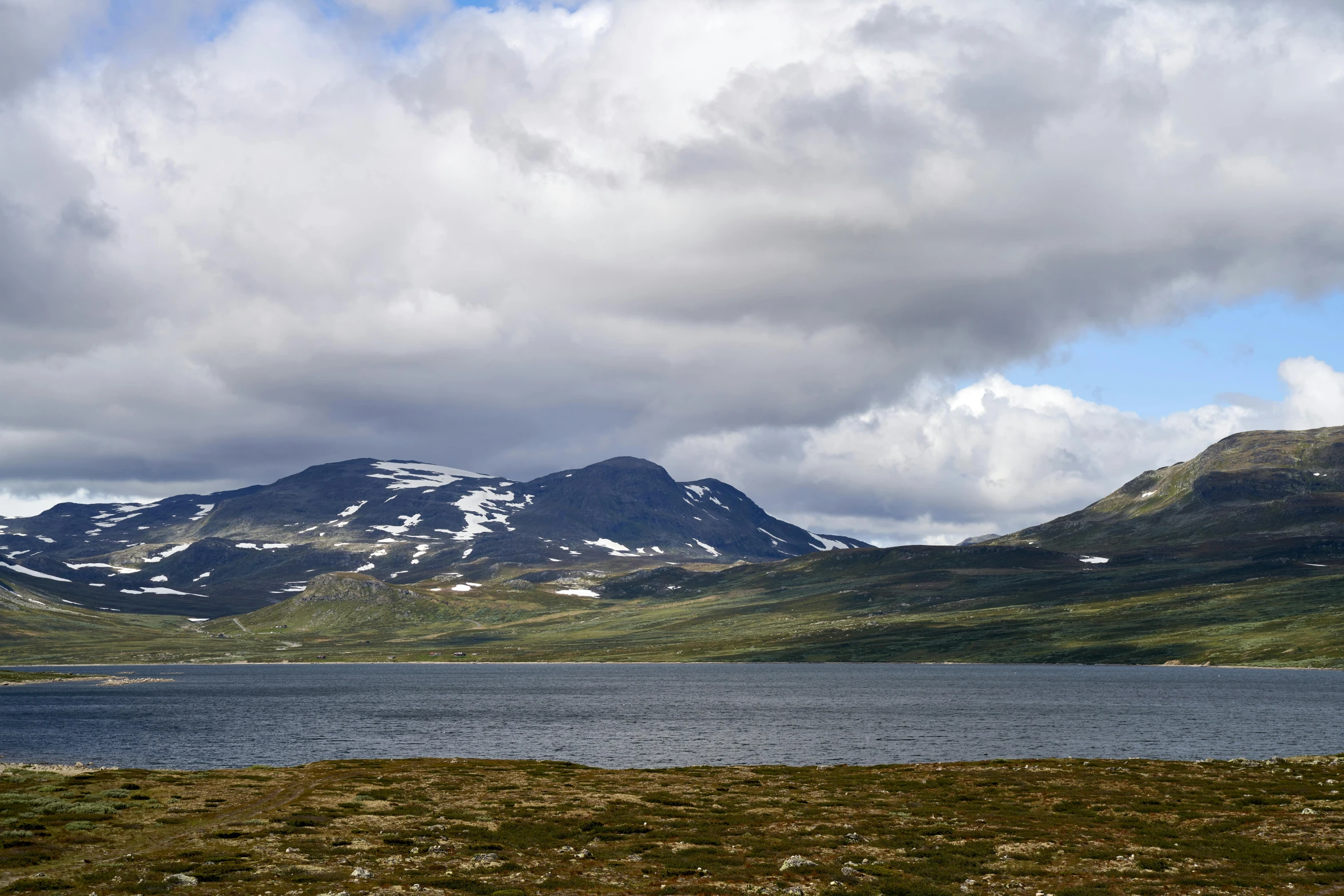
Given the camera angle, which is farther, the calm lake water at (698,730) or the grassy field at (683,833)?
the calm lake water at (698,730)

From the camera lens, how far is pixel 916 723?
144 meters

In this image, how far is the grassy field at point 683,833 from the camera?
131ft

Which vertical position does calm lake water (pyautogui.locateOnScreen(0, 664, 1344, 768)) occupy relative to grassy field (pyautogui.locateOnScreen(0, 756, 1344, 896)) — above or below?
below

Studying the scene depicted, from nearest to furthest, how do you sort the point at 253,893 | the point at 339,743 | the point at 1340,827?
the point at 253,893
the point at 1340,827
the point at 339,743

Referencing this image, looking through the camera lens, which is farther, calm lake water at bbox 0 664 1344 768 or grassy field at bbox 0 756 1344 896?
calm lake water at bbox 0 664 1344 768

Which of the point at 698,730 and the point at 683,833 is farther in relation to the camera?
the point at 698,730

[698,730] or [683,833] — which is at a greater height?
[683,833]

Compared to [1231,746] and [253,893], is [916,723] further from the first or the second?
[253,893]

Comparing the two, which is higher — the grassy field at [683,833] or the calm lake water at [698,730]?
the grassy field at [683,833]

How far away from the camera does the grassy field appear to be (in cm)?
4006

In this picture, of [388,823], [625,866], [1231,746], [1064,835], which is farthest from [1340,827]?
[1231,746]

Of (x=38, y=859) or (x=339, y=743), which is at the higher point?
(x=38, y=859)

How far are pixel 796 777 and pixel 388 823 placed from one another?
34.3 meters

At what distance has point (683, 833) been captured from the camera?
52.4m
